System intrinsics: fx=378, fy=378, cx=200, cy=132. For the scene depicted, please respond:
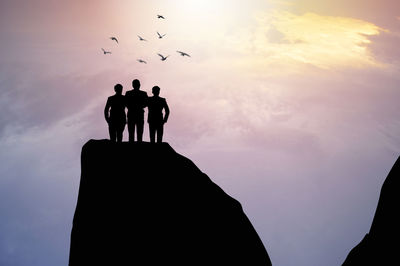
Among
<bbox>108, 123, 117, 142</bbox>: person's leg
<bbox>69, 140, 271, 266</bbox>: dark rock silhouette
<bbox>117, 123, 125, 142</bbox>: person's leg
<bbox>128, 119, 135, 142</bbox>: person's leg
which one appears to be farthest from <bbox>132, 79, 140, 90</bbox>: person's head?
<bbox>69, 140, 271, 266</bbox>: dark rock silhouette

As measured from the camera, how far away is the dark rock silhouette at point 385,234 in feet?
36.0

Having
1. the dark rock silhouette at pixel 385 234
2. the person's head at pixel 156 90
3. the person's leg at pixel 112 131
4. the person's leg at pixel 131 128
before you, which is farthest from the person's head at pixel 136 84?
the dark rock silhouette at pixel 385 234

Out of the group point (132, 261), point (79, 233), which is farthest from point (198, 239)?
point (79, 233)

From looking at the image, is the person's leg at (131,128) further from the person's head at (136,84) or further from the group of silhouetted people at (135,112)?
the person's head at (136,84)

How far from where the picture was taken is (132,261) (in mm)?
10703

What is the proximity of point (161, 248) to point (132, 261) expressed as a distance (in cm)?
90

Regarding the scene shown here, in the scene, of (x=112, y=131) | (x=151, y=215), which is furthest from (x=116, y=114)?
(x=151, y=215)

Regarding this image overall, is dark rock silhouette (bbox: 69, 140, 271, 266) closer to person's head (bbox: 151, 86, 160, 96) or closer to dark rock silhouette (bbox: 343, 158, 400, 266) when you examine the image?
person's head (bbox: 151, 86, 160, 96)

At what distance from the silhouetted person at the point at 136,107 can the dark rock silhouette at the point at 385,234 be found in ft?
27.2

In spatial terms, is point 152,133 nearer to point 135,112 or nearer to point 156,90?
point 135,112

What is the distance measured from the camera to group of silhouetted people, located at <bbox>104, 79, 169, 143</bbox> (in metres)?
12.6

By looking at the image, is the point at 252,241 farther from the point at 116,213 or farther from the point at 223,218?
the point at 116,213

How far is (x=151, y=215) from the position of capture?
1136cm

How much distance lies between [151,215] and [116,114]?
12.0 feet
